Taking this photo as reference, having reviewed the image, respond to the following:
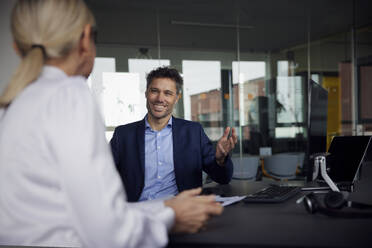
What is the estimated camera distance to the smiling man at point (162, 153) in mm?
2445

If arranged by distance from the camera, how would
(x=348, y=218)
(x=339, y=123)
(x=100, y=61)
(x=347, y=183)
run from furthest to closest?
(x=339, y=123)
(x=100, y=61)
(x=347, y=183)
(x=348, y=218)

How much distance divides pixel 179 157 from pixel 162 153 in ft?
0.41

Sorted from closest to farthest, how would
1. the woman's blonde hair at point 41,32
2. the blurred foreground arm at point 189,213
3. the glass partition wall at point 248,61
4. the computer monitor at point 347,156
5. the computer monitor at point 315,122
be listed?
the woman's blonde hair at point 41,32, the blurred foreground arm at point 189,213, the computer monitor at point 315,122, the computer monitor at point 347,156, the glass partition wall at point 248,61

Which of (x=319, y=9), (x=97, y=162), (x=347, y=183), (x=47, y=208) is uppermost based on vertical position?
(x=319, y=9)

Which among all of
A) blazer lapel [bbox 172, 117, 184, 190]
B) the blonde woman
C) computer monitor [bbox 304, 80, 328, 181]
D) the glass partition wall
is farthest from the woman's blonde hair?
the glass partition wall

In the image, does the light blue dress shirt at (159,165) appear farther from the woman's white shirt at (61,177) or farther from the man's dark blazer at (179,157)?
the woman's white shirt at (61,177)

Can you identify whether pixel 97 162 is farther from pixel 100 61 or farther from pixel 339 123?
pixel 339 123

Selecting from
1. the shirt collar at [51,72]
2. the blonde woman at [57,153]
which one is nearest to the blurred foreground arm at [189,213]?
the blonde woman at [57,153]

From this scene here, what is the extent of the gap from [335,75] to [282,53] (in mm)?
1202

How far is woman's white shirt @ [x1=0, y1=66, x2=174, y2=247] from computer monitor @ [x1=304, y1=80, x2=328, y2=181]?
1258 millimetres

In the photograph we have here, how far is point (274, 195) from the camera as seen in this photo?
1833mm

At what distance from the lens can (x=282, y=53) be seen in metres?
7.54

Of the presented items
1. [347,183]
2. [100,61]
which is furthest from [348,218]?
[100,61]

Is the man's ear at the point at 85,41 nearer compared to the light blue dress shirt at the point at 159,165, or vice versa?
the man's ear at the point at 85,41
